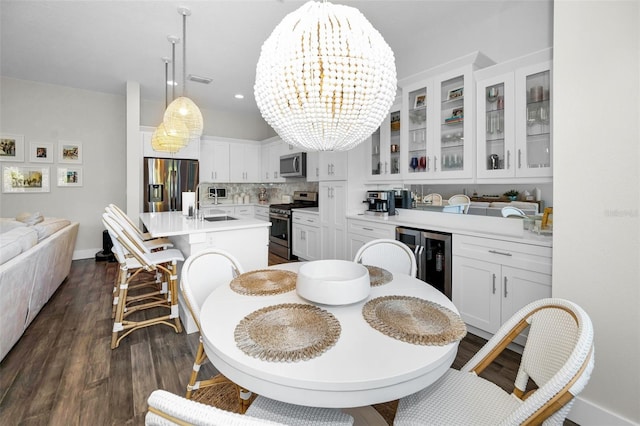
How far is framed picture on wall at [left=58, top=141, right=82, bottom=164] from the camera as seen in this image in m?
4.80

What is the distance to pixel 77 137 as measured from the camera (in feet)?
16.1

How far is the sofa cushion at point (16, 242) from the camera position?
2.06 metres

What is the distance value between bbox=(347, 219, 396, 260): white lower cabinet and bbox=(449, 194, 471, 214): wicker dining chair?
64 centimetres

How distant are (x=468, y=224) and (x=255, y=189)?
16.5 feet

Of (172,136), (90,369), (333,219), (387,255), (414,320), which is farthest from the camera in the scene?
(333,219)

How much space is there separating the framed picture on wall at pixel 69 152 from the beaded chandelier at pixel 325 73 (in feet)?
16.9

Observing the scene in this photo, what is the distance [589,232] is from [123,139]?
6.23 meters

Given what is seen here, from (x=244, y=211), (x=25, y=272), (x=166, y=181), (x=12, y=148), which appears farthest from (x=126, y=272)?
(x=12, y=148)

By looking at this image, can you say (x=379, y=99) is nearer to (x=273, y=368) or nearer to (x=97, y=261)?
(x=273, y=368)

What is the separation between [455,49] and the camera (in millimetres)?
3219

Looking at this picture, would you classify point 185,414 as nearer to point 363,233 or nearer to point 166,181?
point 363,233

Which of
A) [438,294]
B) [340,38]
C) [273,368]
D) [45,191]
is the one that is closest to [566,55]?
[340,38]

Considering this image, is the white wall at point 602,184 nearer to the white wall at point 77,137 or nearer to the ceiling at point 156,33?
the ceiling at point 156,33

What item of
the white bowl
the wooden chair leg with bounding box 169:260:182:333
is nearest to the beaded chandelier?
the white bowl
